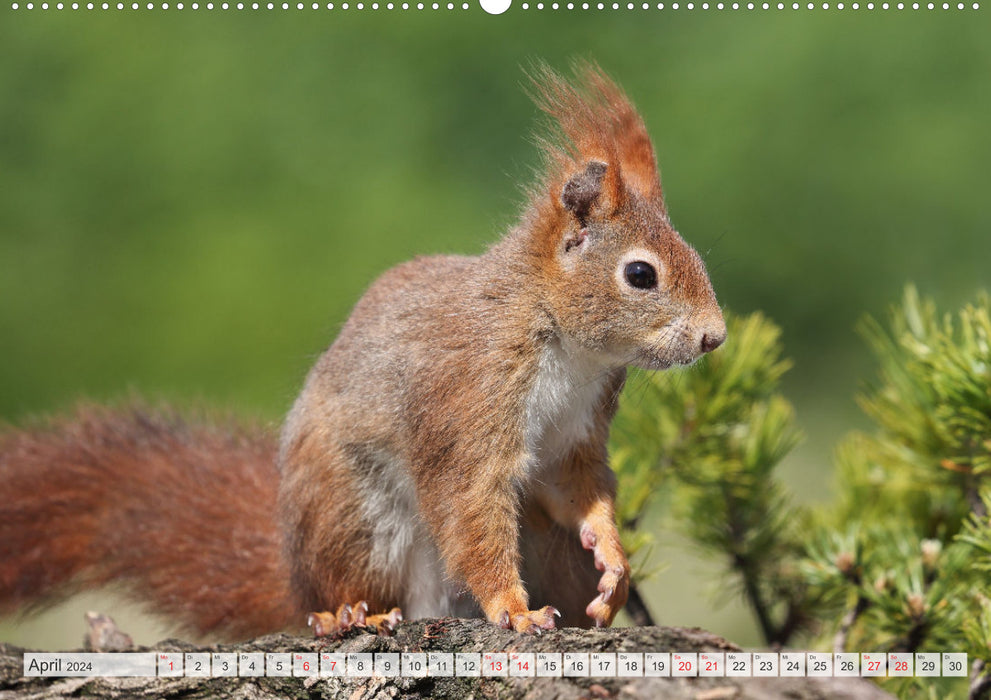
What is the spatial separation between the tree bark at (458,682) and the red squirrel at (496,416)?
19 centimetres

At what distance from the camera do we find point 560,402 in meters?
1.73

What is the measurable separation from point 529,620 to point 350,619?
1.16 feet

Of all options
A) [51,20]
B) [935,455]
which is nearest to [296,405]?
[935,455]

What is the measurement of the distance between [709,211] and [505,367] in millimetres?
2272

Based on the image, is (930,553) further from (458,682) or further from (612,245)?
(458,682)

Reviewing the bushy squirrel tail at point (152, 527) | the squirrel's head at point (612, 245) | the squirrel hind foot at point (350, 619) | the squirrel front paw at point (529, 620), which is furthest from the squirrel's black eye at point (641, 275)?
the bushy squirrel tail at point (152, 527)

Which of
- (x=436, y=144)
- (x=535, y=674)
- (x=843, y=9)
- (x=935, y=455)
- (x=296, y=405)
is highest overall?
(x=843, y=9)

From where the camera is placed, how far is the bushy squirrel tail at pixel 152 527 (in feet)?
6.75

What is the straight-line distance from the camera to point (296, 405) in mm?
1957

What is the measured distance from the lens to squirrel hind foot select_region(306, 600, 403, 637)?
1.73 metres

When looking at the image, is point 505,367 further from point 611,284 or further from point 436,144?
point 436,144

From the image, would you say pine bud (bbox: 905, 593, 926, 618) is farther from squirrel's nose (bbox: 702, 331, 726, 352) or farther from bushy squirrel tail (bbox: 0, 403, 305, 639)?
bushy squirrel tail (bbox: 0, 403, 305, 639)

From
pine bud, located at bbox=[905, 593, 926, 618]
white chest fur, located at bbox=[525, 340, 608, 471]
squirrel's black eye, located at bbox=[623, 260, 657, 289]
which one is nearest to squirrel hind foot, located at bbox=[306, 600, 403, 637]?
white chest fur, located at bbox=[525, 340, 608, 471]

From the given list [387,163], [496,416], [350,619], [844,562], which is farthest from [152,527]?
[387,163]
